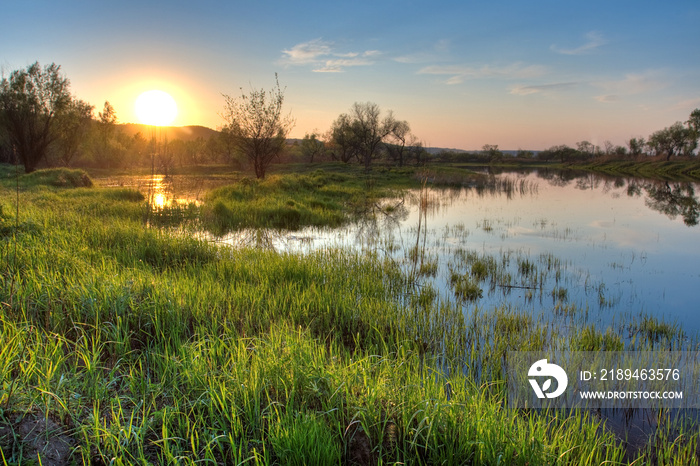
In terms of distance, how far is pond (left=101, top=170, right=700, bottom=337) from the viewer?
276 inches

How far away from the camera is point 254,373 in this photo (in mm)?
3145

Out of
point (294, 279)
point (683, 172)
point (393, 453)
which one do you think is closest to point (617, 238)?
point (294, 279)

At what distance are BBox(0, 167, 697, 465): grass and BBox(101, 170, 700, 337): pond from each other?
1.13 m

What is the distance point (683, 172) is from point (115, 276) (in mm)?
67722

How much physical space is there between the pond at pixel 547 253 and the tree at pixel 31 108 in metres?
33.3

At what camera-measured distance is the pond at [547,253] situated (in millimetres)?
7012

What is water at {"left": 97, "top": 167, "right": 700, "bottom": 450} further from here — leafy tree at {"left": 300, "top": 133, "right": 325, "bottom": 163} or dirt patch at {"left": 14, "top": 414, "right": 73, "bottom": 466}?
leafy tree at {"left": 300, "top": 133, "right": 325, "bottom": 163}

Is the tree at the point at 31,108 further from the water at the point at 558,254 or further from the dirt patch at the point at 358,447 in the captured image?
the dirt patch at the point at 358,447

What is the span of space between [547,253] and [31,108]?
41.7m

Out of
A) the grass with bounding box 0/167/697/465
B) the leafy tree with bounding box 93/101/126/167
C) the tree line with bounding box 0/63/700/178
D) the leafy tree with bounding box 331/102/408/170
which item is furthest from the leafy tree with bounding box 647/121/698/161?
the leafy tree with bounding box 93/101/126/167

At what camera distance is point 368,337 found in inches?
191

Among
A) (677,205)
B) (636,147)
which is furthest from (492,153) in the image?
(677,205)

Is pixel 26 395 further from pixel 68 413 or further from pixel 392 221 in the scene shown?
pixel 392 221

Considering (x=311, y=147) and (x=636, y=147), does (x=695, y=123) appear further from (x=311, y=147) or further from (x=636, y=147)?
(x=311, y=147)
